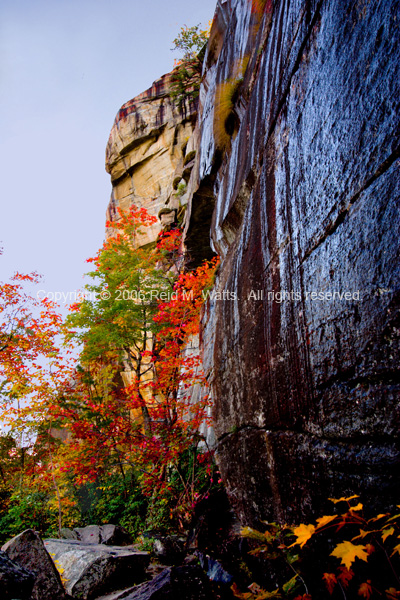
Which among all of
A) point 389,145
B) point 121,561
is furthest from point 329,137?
point 121,561

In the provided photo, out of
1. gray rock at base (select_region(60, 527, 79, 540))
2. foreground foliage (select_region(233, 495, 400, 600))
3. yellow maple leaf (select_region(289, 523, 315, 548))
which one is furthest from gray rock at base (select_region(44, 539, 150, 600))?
yellow maple leaf (select_region(289, 523, 315, 548))

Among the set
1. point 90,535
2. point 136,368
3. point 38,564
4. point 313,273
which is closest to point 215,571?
point 38,564

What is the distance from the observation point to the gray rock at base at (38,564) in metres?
3.25

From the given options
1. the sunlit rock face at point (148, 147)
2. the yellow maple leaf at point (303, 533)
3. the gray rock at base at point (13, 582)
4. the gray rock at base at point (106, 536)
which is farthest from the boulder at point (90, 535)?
the sunlit rock face at point (148, 147)

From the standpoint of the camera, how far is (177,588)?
3.31 meters

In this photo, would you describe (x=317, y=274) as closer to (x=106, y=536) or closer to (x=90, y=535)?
(x=106, y=536)

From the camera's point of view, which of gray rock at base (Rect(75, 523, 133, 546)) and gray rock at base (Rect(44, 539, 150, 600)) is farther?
gray rock at base (Rect(75, 523, 133, 546))

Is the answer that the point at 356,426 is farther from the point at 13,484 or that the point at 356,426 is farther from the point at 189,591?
the point at 13,484

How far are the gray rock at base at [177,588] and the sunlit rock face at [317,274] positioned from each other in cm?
83

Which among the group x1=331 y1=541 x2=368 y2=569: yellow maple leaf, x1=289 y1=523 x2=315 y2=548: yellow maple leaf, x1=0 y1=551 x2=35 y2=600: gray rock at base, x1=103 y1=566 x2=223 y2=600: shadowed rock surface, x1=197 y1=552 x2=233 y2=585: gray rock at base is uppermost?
x1=289 y1=523 x2=315 y2=548: yellow maple leaf

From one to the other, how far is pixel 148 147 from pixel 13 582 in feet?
79.7

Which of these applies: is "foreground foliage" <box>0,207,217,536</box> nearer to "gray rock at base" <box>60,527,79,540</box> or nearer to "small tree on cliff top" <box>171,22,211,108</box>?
"gray rock at base" <box>60,527,79,540</box>

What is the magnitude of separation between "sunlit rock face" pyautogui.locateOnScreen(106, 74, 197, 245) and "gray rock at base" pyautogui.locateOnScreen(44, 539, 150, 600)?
18.8m

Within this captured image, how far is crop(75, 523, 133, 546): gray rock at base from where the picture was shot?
22.8 feet
